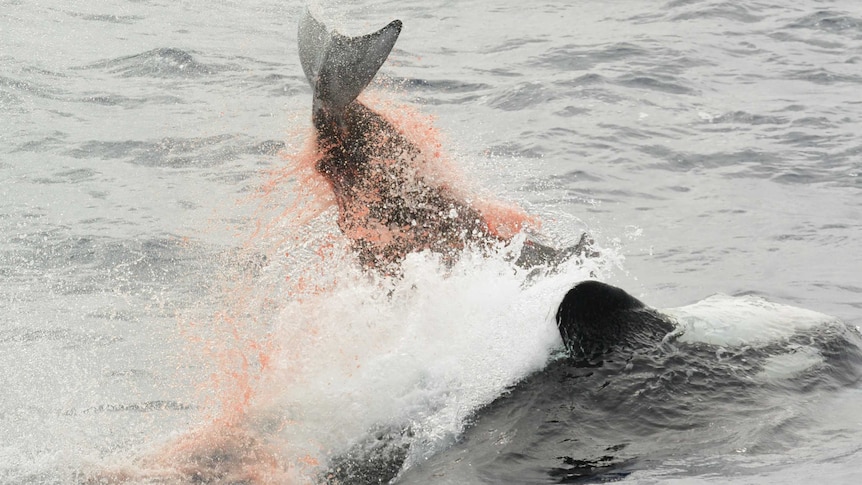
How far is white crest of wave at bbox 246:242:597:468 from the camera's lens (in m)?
5.77

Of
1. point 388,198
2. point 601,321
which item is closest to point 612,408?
point 601,321

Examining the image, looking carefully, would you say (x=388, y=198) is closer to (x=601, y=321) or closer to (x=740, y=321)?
(x=601, y=321)

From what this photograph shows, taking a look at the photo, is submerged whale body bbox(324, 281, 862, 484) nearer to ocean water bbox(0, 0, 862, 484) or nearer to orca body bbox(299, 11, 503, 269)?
ocean water bbox(0, 0, 862, 484)

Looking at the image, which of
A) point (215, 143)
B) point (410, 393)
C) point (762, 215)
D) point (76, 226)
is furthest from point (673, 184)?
point (410, 393)

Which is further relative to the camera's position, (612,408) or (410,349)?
(410,349)

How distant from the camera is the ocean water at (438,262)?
18.4 feet

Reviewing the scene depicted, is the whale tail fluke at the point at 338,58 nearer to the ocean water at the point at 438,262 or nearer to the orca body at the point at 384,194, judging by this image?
the orca body at the point at 384,194

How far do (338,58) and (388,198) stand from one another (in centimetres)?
118

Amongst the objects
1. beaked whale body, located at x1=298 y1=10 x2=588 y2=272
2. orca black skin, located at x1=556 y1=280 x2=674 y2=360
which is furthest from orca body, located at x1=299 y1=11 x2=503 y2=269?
orca black skin, located at x1=556 y1=280 x2=674 y2=360

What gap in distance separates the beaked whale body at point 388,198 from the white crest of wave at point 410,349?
14 centimetres

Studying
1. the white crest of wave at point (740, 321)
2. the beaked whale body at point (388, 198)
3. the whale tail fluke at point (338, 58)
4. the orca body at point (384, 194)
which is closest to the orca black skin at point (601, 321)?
the white crest of wave at point (740, 321)

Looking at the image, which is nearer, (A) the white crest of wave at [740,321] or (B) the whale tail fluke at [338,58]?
(B) the whale tail fluke at [338,58]

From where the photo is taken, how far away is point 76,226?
38.1 ft

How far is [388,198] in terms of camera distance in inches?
262
